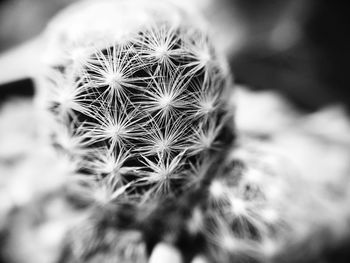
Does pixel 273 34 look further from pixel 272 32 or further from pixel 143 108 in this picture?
pixel 143 108

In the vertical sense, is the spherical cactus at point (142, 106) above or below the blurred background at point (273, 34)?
below

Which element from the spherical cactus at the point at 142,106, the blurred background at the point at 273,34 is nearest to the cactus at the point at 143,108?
the spherical cactus at the point at 142,106

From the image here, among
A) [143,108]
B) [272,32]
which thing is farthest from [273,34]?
[143,108]

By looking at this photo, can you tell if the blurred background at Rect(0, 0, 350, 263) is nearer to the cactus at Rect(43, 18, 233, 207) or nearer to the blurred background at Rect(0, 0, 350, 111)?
the blurred background at Rect(0, 0, 350, 111)

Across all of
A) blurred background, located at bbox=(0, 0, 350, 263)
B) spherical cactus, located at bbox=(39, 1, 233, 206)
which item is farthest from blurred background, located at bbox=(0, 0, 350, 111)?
spherical cactus, located at bbox=(39, 1, 233, 206)

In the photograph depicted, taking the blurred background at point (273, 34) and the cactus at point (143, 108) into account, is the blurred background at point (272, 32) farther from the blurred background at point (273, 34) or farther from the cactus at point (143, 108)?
the cactus at point (143, 108)

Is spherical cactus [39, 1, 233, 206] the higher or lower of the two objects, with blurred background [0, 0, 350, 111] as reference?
lower

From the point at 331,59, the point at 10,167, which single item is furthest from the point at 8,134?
the point at 331,59
